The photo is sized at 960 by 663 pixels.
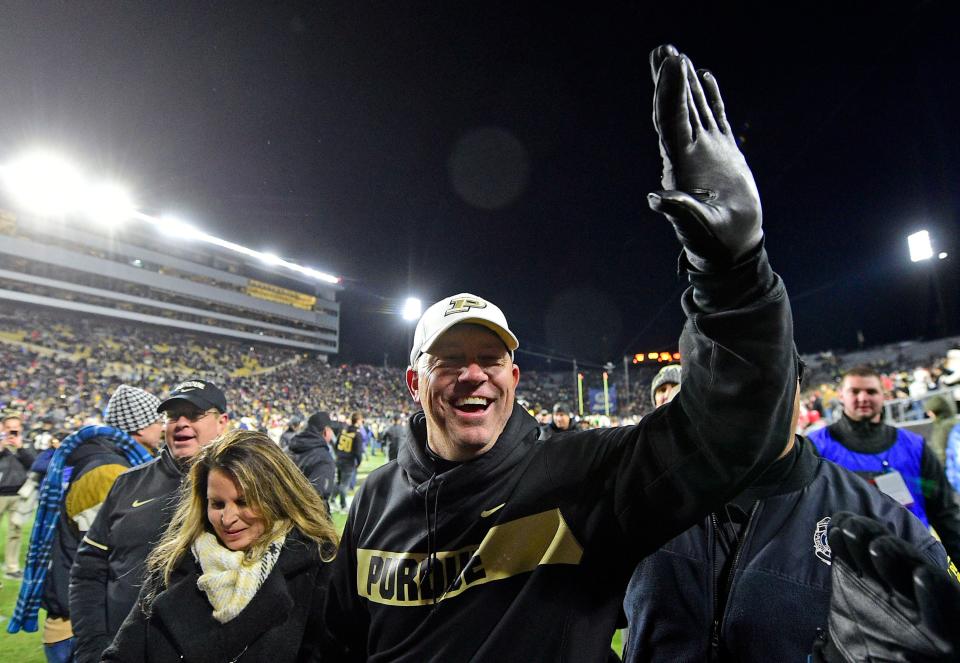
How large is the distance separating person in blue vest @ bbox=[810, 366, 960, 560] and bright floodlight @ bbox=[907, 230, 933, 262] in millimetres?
22378

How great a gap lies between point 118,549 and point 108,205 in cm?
4957

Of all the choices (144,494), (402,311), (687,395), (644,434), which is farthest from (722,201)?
(402,311)

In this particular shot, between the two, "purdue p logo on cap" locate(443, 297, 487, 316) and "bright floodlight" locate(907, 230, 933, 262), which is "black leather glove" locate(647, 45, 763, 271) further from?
"bright floodlight" locate(907, 230, 933, 262)

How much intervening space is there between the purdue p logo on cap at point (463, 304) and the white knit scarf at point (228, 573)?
4.18 feet

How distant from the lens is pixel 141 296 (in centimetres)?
4953

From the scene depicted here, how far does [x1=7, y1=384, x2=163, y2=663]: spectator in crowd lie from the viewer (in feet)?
10.6

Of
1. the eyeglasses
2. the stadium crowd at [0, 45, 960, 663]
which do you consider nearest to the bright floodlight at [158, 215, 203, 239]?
the eyeglasses

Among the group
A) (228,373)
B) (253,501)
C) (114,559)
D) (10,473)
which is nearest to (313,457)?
(114,559)

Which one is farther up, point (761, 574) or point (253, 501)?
point (253, 501)

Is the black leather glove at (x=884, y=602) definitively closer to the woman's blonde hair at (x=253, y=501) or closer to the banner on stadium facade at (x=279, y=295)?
the woman's blonde hair at (x=253, y=501)

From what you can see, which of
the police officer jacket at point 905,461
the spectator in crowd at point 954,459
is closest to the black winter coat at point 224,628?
the police officer jacket at point 905,461

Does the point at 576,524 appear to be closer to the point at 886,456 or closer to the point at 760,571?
the point at 760,571

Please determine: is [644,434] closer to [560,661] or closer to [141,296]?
[560,661]

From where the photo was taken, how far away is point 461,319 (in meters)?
1.62
